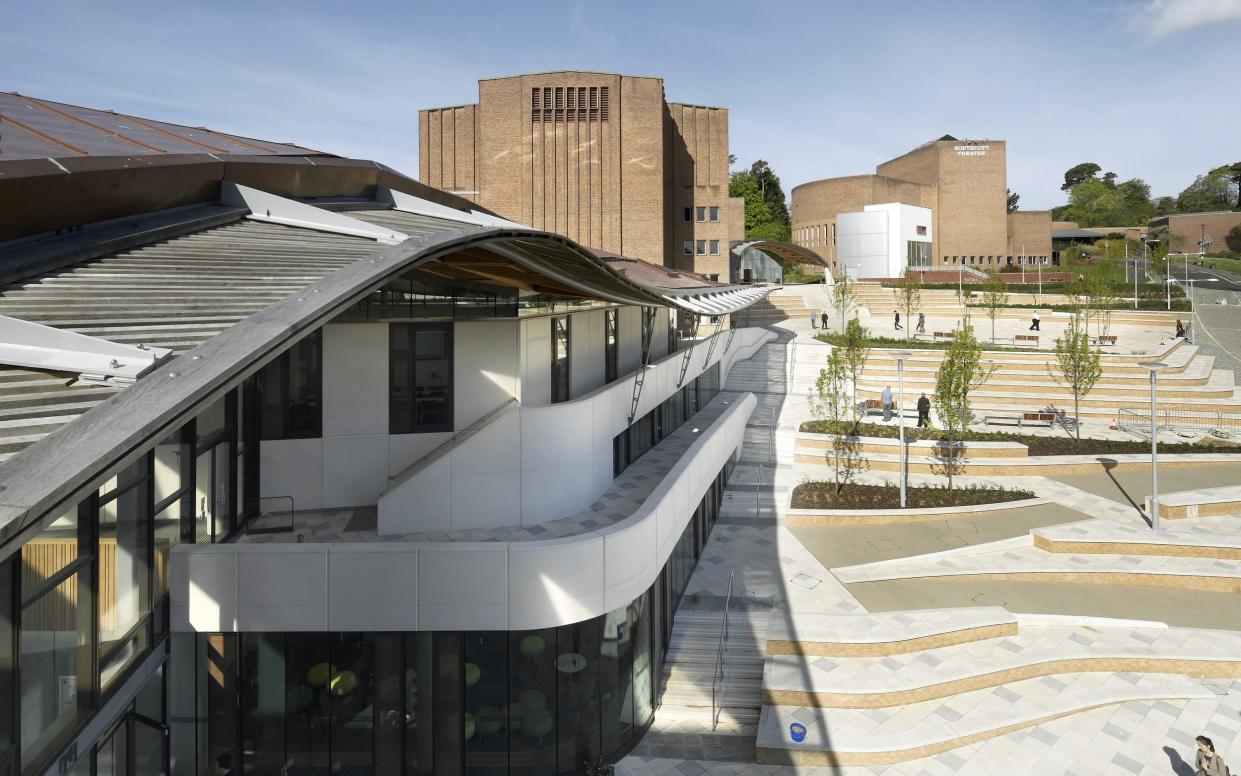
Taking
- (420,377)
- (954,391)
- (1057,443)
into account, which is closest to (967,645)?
(954,391)

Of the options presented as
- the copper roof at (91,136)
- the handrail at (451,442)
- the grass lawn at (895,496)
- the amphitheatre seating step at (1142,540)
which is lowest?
the amphitheatre seating step at (1142,540)

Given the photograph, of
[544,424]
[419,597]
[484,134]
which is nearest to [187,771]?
[419,597]

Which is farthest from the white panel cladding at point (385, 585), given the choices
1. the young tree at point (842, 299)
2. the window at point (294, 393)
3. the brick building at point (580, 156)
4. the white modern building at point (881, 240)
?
the white modern building at point (881, 240)

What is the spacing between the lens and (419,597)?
35.1 ft

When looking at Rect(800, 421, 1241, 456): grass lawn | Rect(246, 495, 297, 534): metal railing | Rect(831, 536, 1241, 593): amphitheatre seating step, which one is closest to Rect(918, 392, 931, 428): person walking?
Rect(800, 421, 1241, 456): grass lawn

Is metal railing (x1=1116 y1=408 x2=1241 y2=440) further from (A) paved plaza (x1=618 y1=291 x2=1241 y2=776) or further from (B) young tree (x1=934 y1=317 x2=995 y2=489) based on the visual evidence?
(B) young tree (x1=934 y1=317 x2=995 y2=489)

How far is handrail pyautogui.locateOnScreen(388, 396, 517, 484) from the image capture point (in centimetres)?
1252

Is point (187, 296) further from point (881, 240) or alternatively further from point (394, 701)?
point (881, 240)

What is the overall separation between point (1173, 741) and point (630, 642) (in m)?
8.99

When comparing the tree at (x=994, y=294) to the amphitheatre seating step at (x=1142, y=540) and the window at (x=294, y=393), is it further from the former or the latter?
the window at (x=294, y=393)

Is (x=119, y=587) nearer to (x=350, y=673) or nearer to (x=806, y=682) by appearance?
(x=350, y=673)

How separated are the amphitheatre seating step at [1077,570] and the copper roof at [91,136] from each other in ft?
49.3

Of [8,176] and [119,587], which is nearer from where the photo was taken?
[8,176]

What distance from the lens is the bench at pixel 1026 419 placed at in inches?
1118
